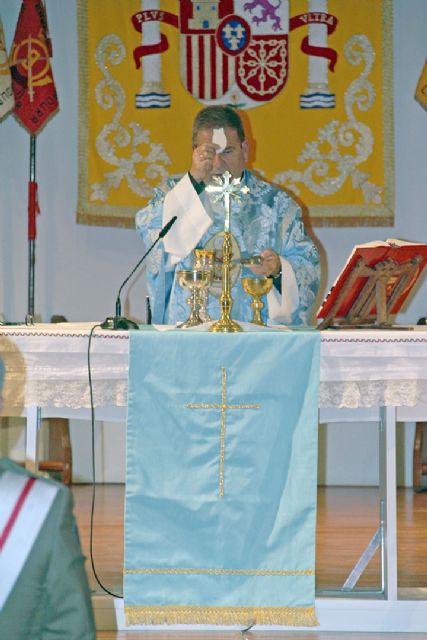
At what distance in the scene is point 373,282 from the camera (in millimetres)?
3939

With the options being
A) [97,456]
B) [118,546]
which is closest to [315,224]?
[97,456]

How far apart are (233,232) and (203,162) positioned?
1.72 feet

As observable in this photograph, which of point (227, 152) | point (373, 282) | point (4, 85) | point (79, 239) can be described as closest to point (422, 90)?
point (79, 239)

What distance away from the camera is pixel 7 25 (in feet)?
24.0

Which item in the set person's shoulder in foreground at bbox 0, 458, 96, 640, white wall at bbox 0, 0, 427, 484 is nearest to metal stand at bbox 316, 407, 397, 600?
person's shoulder in foreground at bbox 0, 458, 96, 640

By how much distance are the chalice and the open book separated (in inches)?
16.6

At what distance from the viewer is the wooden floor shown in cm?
393

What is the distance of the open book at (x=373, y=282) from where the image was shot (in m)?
3.86

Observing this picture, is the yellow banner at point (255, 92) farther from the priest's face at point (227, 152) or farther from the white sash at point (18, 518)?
the white sash at point (18, 518)

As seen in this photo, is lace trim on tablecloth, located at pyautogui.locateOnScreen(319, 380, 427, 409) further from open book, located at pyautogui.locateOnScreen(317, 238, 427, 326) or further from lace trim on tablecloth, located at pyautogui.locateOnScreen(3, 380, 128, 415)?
lace trim on tablecloth, located at pyautogui.locateOnScreen(3, 380, 128, 415)

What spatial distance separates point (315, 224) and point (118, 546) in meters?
2.77

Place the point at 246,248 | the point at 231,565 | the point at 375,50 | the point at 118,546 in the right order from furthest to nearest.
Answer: the point at 375,50, the point at 118,546, the point at 246,248, the point at 231,565

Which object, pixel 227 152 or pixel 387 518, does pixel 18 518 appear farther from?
pixel 227 152

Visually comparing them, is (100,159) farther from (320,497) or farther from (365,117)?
(320,497)
